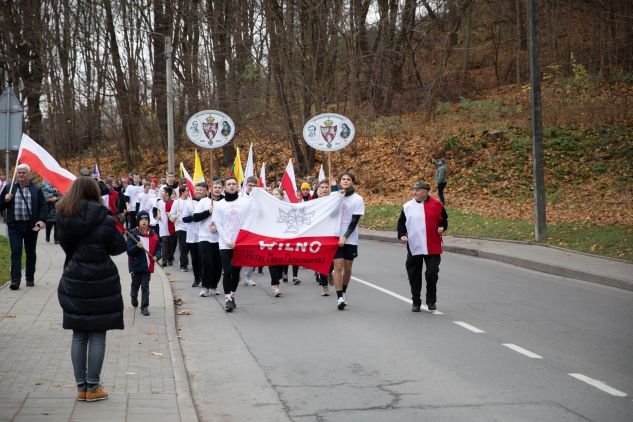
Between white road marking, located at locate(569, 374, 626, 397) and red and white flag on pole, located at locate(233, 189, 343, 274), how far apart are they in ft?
17.4

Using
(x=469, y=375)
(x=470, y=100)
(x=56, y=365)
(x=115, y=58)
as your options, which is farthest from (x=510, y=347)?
(x=115, y=58)

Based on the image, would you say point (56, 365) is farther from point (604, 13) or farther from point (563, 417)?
point (604, 13)

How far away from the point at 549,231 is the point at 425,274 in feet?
36.8

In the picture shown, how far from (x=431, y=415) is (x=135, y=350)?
3.66 metres

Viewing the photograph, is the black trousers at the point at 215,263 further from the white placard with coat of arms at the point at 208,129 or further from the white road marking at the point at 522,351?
the white placard with coat of arms at the point at 208,129

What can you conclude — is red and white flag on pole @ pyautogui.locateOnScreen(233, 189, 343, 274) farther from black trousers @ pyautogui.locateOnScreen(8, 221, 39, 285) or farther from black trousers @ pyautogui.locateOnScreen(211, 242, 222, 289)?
black trousers @ pyautogui.locateOnScreen(8, 221, 39, 285)

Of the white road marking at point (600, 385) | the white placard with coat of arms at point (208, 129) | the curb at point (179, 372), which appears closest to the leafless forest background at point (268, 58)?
the white placard with coat of arms at point (208, 129)

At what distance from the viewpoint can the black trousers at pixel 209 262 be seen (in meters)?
13.6

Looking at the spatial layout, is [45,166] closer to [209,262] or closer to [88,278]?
[88,278]

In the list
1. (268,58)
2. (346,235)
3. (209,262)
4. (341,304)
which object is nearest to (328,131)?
Result: (209,262)

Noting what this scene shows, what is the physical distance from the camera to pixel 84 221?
6.77 m

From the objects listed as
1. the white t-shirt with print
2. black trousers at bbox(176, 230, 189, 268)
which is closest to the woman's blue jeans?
the white t-shirt with print

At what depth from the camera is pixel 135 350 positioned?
8930mm

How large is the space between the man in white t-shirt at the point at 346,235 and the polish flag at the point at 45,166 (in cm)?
415
